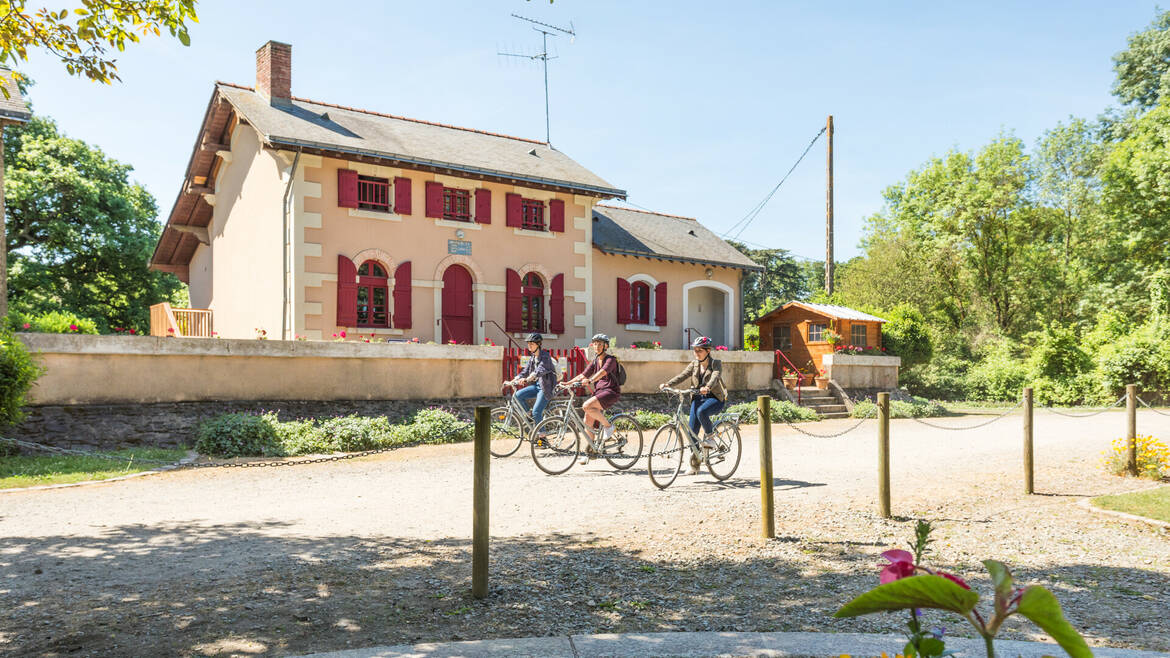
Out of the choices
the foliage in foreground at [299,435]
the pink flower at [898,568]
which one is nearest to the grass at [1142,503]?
the pink flower at [898,568]

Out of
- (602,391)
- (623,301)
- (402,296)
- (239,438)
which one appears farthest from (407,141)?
(602,391)

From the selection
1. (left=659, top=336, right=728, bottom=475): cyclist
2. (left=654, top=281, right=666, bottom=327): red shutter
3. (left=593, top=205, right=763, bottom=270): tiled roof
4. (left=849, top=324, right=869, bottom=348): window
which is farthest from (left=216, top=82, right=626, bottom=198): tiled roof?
(left=659, top=336, right=728, bottom=475): cyclist

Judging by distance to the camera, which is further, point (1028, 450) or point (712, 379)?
point (712, 379)

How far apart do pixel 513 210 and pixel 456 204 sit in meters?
1.48

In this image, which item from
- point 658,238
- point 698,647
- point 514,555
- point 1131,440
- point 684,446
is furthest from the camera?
point 658,238

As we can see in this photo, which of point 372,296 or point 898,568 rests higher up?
point 372,296

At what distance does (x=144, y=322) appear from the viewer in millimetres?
29312

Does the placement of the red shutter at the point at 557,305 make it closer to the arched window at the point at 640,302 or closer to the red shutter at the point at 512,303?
the red shutter at the point at 512,303

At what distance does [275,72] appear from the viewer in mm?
18797

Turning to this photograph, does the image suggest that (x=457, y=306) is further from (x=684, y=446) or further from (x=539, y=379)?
(x=684, y=446)

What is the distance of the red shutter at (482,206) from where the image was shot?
1911 cm

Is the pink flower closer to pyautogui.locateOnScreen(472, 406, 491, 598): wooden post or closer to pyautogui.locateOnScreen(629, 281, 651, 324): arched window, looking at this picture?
pyautogui.locateOnScreen(472, 406, 491, 598): wooden post

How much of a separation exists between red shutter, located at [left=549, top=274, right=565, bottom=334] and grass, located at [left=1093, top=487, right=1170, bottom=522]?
1370 centimetres

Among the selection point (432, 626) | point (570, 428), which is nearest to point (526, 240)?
point (570, 428)
